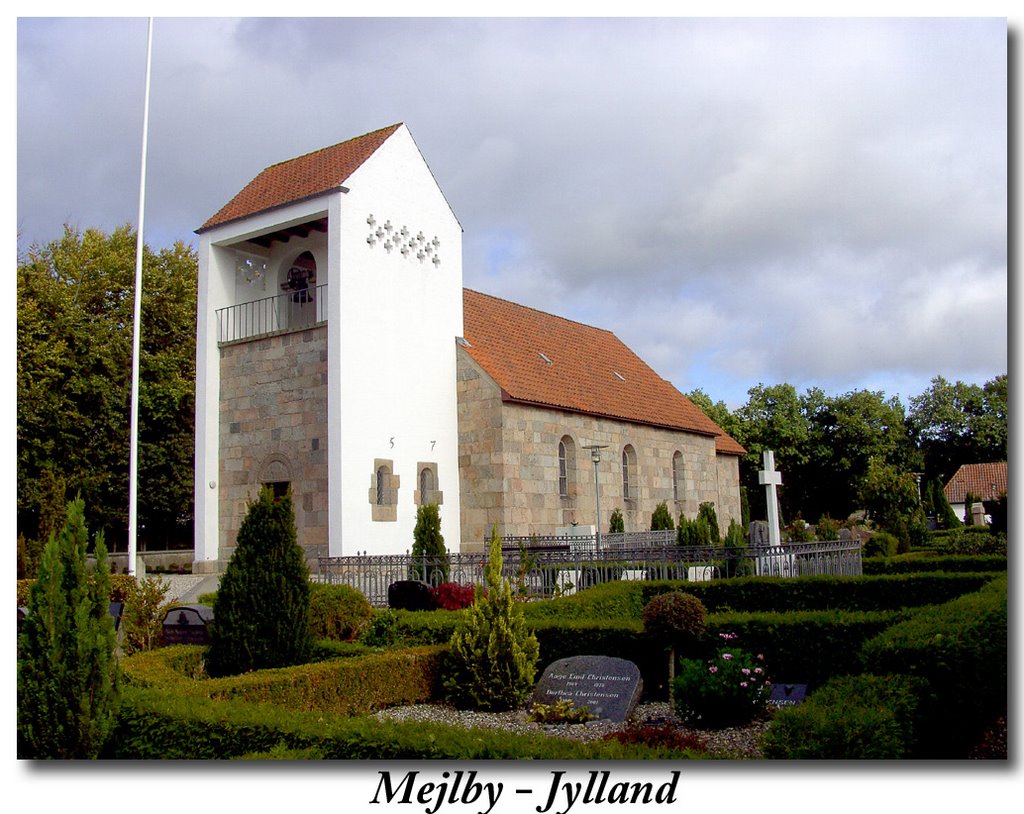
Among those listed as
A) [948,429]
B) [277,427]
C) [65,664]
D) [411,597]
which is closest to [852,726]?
[65,664]

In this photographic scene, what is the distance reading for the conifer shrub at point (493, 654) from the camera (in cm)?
921

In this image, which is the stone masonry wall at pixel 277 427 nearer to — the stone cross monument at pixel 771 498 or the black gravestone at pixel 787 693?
the stone cross monument at pixel 771 498

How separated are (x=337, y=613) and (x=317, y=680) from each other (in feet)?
12.9

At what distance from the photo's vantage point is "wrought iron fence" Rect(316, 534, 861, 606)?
14.7m

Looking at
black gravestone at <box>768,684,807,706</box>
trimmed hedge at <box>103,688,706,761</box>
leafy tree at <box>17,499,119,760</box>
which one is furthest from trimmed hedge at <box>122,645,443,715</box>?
black gravestone at <box>768,684,807,706</box>

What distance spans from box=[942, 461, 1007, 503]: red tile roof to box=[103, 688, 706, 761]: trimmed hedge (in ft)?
88.7

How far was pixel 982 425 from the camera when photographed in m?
28.5

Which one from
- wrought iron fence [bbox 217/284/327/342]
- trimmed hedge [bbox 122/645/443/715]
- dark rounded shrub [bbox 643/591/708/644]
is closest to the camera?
trimmed hedge [bbox 122/645/443/715]

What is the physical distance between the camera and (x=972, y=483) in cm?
3781

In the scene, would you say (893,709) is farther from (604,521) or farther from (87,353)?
(87,353)

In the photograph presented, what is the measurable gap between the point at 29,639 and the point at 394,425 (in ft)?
45.7

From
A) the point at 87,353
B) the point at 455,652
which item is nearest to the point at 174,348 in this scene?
the point at 87,353

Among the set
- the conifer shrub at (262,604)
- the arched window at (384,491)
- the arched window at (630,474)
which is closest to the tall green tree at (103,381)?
the arched window at (384,491)

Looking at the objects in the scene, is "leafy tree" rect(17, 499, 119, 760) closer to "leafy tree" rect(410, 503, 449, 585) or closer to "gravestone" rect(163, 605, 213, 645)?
"gravestone" rect(163, 605, 213, 645)
